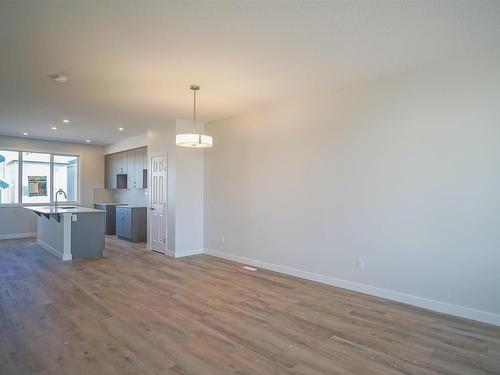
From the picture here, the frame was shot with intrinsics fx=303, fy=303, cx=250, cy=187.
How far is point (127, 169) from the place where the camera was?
829 centimetres

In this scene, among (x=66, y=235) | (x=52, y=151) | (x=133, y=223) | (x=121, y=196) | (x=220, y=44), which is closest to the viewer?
(x=220, y=44)

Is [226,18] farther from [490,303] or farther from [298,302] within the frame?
[490,303]

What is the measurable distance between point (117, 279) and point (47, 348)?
6.43 ft

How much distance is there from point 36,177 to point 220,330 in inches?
309

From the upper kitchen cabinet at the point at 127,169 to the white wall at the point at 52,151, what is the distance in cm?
33

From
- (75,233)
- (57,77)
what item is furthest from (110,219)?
(57,77)

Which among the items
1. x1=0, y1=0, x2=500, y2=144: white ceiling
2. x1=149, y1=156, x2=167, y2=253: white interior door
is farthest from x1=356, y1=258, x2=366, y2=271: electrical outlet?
x1=149, y1=156, x2=167, y2=253: white interior door

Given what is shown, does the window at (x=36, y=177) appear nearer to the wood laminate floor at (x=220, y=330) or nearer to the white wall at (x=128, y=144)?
the white wall at (x=128, y=144)

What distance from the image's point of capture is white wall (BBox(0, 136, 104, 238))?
7.72 m

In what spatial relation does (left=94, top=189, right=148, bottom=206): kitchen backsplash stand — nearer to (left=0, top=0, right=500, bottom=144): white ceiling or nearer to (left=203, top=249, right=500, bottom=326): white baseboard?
(left=0, top=0, right=500, bottom=144): white ceiling

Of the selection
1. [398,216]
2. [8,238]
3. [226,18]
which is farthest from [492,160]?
[8,238]

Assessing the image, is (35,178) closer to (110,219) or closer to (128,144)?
(110,219)

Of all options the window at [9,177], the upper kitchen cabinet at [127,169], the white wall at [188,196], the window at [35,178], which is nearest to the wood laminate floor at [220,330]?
the white wall at [188,196]

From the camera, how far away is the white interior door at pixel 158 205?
6.12 metres
